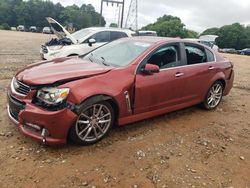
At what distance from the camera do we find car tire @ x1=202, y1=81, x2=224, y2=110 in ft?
18.5

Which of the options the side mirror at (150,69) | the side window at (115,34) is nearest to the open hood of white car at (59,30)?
the side window at (115,34)

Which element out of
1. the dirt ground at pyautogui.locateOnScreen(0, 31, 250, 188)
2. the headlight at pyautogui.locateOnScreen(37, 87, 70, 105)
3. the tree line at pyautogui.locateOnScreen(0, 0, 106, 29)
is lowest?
the dirt ground at pyautogui.locateOnScreen(0, 31, 250, 188)

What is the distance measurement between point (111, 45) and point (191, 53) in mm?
1554

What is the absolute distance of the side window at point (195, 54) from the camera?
511 centimetres

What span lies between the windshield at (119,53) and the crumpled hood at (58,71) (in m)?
0.29

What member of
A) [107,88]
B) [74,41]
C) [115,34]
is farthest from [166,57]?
[115,34]

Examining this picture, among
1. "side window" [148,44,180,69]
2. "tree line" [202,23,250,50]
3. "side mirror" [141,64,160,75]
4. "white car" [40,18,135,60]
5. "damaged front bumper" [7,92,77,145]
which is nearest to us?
"damaged front bumper" [7,92,77,145]

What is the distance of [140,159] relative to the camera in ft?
11.8

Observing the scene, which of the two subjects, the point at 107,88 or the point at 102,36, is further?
the point at 102,36

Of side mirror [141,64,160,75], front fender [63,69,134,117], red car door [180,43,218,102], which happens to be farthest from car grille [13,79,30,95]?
red car door [180,43,218,102]

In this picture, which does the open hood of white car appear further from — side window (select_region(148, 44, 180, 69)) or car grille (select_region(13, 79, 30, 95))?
car grille (select_region(13, 79, 30, 95))

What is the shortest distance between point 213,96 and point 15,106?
4005 millimetres

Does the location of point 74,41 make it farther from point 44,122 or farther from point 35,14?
point 35,14

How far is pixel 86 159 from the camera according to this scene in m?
3.48
